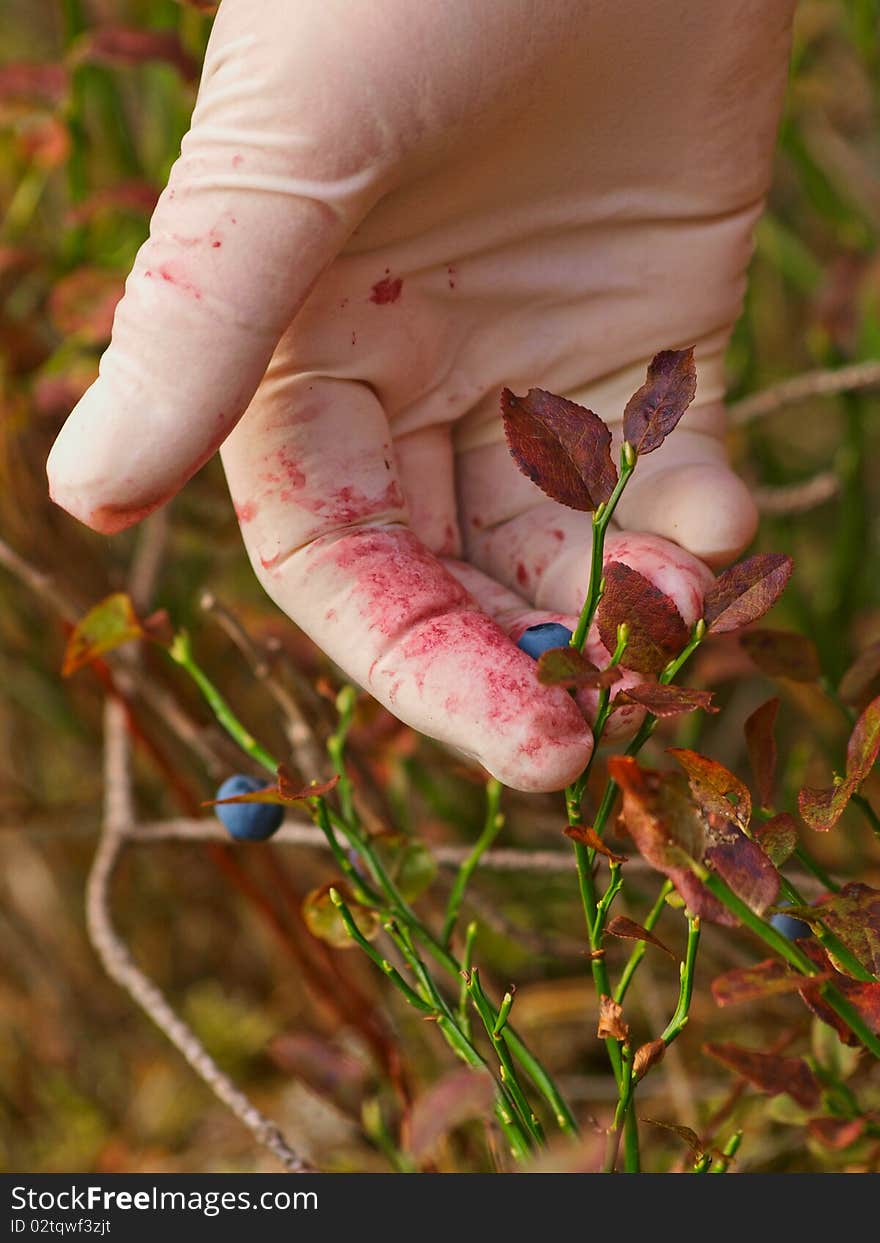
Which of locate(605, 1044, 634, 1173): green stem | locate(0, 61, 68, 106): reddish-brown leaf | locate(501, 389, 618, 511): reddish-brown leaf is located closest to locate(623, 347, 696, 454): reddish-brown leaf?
locate(501, 389, 618, 511): reddish-brown leaf

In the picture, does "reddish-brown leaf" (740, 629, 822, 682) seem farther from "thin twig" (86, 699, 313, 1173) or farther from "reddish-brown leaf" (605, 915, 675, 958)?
"thin twig" (86, 699, 313, 1173)

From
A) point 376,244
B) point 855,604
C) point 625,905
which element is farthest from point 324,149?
point 855,604

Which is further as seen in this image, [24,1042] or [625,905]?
[24,1042]

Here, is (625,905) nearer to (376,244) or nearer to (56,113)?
(376,244)

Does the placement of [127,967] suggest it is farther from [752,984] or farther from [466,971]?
[752,984]

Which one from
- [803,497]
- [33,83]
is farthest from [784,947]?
[33,83]
